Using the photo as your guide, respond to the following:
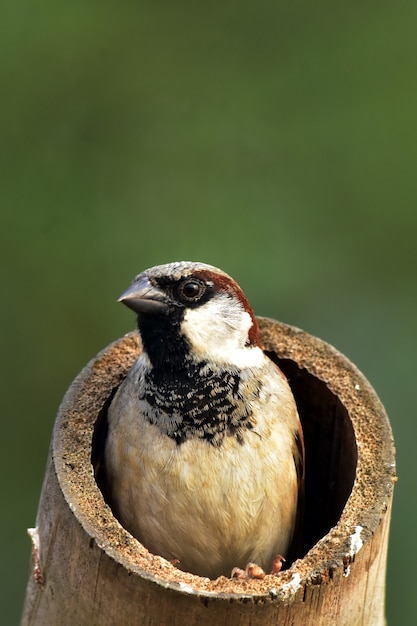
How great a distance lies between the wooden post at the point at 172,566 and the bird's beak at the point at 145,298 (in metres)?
0.19

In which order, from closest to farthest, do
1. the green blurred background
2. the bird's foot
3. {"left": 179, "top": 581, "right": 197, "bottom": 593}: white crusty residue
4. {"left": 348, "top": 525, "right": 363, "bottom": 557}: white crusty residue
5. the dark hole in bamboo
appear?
1. {"left": 179, "top": 581, "right": 197, "bottom": 593}: white crusty residue
2. {"left": 348, "top": 525, "right": 363, "bottom": 557}: white crusty residue
3. the bird's foot
4. the dark hole in bamboo
5. the green blurred background

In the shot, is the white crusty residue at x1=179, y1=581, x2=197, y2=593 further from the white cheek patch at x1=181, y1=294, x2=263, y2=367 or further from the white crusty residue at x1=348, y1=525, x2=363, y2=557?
the white cheek patch at x1=181, y1=294, x2=263, y2=367

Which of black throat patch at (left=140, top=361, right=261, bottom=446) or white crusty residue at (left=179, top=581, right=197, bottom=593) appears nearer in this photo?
white crusty residue at (left=179, top=581, right=197, bottom=593)

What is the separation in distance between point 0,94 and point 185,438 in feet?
6.86

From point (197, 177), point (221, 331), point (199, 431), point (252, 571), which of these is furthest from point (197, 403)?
point (197, 177)

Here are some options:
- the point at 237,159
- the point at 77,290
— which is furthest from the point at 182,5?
the point at 77,290

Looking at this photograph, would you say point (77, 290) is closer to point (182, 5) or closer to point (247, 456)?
point (182, 5)

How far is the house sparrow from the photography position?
2281 millimetres

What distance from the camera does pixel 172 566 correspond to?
6.21ft

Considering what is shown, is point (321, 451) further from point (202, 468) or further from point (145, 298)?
point (145, 298)

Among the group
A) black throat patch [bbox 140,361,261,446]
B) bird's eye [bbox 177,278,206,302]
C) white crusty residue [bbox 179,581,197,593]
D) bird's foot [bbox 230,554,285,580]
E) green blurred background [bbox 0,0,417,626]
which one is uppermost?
green blurred background [bbox 0,0,417,626]

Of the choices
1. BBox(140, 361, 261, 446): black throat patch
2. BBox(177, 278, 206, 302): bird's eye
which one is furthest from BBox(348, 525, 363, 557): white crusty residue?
BBox(177, 278, 206, 302): bird's eye

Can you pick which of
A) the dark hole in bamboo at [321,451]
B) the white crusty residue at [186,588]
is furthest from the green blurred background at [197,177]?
the white crusty residue at [186,588]

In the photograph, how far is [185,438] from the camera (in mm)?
2295
